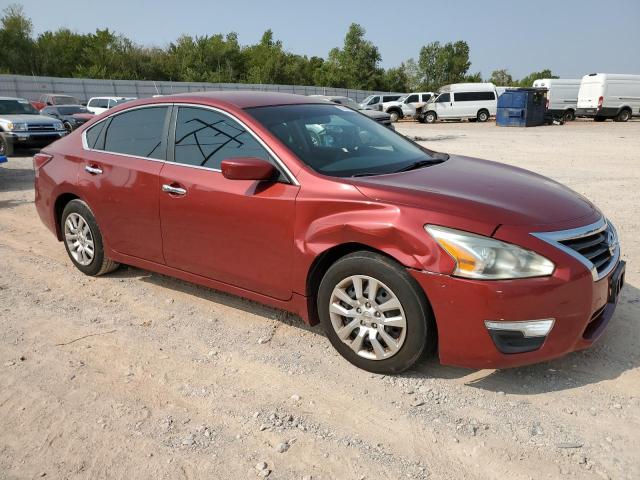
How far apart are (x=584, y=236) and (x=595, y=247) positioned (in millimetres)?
118

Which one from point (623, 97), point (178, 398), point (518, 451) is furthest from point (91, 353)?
point (623, 97)

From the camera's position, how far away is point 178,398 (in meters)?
A: 3.05

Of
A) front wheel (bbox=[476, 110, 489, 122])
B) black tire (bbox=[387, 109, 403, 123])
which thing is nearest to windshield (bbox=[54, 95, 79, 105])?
black tire (bbox=[387, 109, 403, 123])

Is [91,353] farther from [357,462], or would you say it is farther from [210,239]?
[357,462]

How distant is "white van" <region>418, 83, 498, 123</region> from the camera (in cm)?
3450

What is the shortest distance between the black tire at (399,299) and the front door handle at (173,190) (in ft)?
4.24

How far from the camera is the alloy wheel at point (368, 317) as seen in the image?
3.05 m

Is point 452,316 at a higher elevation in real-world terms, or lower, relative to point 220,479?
higher

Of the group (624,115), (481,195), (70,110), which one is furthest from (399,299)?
(624,115)

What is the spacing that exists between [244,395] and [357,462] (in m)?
0.84

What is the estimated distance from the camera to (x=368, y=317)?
10.3ft

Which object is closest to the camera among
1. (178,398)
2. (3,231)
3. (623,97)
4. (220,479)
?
(220,479)

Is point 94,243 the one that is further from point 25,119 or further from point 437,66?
point 437,66

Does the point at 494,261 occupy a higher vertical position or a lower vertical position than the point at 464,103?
higher
